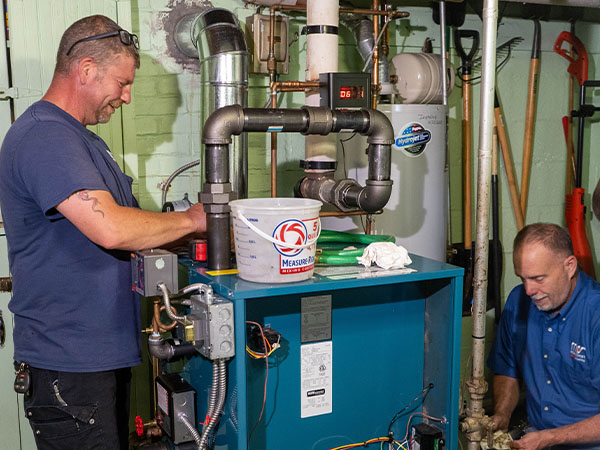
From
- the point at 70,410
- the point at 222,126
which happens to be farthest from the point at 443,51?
the point at 70,410

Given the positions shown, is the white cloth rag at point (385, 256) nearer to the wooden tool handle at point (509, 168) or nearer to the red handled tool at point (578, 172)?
the wooden tool handle at point (509, 168)

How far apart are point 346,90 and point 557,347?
3.38ft

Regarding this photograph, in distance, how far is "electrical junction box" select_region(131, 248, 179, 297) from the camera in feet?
4.84

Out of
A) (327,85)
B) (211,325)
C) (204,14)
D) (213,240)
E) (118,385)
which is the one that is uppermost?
(204,14)

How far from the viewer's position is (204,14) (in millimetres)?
2074

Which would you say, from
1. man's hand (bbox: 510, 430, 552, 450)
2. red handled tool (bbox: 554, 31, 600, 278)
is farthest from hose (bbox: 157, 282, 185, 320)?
red handled tool (bbox: 554, 31, 600, 278)

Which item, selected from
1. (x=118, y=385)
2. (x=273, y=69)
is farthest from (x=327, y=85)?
(x=118, y=385)

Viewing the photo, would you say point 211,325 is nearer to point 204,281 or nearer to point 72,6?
point 204,281

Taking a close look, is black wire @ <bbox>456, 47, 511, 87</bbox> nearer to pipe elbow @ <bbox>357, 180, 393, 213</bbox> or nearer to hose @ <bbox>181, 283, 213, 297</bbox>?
pipe elbow @ <bbox>357, 180, 393, 213</bbox>

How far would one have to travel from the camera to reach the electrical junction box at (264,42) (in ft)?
7.55

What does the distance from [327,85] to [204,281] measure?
2.26 feet

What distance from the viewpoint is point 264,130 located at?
164cm

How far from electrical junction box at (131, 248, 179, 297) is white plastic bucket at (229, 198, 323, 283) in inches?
6.1

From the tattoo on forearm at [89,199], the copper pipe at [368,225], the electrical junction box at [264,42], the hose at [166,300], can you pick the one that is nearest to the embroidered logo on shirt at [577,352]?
the copper pipe at [368,225]
